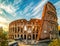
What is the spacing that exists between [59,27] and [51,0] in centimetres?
80

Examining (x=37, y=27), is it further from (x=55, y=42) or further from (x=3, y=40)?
(x=3, y=40)

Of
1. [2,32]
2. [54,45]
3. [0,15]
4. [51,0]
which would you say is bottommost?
[54,45]

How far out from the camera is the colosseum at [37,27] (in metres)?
6.33

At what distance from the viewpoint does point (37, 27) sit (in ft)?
20.8

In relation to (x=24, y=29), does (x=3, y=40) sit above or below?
below

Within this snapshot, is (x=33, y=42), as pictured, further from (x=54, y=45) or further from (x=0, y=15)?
(x=0, y=15)

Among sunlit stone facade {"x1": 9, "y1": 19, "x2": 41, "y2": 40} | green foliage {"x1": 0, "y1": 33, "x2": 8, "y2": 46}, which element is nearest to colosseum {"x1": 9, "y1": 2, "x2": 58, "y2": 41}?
sunlit stone facade {"x1": 9, "y1": 19, "x2": 41, "y2": 40}

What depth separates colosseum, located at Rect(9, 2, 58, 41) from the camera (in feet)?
20.8

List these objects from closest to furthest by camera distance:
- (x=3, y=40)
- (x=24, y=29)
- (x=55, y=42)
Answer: (x=55, y=42) → (x=3, y=40) → (x=24, y=29)

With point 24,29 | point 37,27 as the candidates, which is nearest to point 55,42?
point 37,27

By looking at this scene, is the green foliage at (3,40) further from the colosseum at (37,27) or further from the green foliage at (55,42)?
the green foliage at (55,42)

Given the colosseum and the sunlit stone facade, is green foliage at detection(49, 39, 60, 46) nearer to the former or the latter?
the colosseum

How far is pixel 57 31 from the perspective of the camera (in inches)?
252

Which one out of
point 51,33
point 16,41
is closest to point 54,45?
point 51,33
